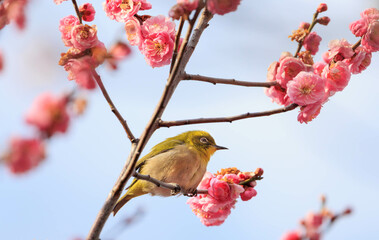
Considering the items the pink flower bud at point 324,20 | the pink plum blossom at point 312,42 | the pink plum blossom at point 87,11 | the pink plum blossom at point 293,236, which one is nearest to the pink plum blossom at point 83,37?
the pink plum blossom at point 87,11

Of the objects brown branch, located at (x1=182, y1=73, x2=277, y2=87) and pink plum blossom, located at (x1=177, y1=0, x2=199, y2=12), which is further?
brown branch, located at (x1=182, y1=73, x2=277, y2=87)

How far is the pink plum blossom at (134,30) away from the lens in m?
3.80

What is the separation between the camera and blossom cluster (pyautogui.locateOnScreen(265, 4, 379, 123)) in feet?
11.2

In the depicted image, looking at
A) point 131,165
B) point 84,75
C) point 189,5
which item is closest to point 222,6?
point 189,5

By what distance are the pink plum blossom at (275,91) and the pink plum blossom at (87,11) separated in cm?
168

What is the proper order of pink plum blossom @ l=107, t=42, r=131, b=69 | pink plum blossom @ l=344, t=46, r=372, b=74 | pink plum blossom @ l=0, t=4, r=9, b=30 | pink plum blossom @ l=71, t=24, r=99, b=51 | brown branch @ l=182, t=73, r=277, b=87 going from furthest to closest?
pink plum blossom @ l=344, t=46, r=372, b=74, pink plum blossom @ l=71, t=24, r=99, b=51, brown branch @ l=182, t=73, r=277, b=87, pink plum blossom @ l=0, t=4, r=9, b=30, pink plum blossom @ l=107, t=42, r=131, b=69

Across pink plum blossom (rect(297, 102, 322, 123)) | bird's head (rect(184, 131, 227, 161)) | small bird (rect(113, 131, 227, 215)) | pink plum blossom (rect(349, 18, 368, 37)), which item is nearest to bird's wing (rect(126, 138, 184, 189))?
small bird (rect(113, 131, 227, 215))

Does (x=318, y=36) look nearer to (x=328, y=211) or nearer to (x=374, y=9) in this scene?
(x=374, y=9)

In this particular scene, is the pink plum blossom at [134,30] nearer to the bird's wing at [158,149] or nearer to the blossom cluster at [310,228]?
the bird's wing at [158,149]

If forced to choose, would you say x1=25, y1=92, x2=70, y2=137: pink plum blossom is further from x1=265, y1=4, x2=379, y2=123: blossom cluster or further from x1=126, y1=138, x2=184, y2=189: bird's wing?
x1=126, y1=138, x2=184, y2=189: bird's wing

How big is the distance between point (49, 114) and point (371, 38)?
3.19 metres

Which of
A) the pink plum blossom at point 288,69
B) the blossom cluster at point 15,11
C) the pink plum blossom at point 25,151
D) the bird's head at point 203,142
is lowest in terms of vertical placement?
the bird's head at point 203,142

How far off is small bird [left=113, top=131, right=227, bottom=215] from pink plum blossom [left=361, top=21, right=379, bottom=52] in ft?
6.60

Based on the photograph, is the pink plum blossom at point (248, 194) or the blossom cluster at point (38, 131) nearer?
the blossom cluster at point (38, 131)
